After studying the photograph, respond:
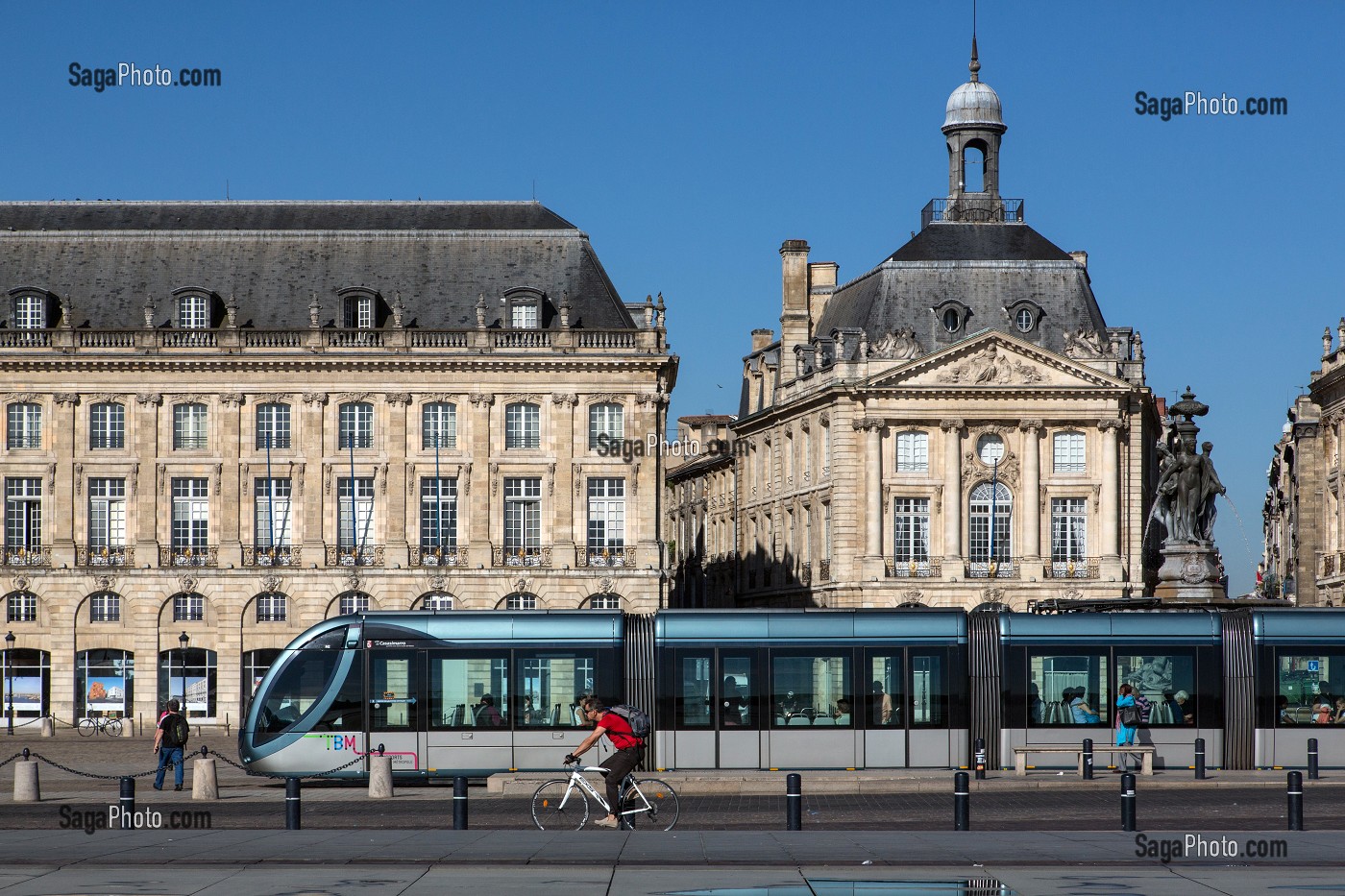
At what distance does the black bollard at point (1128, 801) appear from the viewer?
25.9m

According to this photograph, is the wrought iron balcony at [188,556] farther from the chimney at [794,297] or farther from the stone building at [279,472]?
the chimney at [794,297]

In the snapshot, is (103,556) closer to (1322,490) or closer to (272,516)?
(272,516)

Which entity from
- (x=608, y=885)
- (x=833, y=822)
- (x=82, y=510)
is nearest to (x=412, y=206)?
(x=82, y=510)

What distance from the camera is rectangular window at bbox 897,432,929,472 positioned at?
7938 cm

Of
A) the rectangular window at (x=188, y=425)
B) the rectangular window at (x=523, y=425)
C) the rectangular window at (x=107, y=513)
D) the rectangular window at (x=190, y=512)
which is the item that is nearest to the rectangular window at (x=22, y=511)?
the rectangular window at (x=107, y=513)

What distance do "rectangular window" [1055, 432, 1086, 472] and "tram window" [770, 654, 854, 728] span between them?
140 ft

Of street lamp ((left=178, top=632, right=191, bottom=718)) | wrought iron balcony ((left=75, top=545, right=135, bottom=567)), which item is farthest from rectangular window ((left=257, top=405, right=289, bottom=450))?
street lamp ((left=178, top=632, right=191, bottom=718))

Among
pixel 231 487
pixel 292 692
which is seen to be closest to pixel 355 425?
pixel 231 487

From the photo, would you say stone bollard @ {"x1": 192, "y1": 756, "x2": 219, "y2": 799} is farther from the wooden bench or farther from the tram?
the wooden bench

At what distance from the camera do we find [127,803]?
27281 mm

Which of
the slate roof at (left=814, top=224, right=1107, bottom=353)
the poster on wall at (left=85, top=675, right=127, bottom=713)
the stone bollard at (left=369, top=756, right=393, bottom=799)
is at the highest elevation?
the slate roof at (left=814, top=224, right=1107, bottom=353)

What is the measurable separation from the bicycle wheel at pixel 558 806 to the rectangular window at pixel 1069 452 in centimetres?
5403

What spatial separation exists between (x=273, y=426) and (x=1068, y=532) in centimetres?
2806

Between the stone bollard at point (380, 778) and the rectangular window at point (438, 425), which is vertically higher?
the rectangular window at point (438, 425)
